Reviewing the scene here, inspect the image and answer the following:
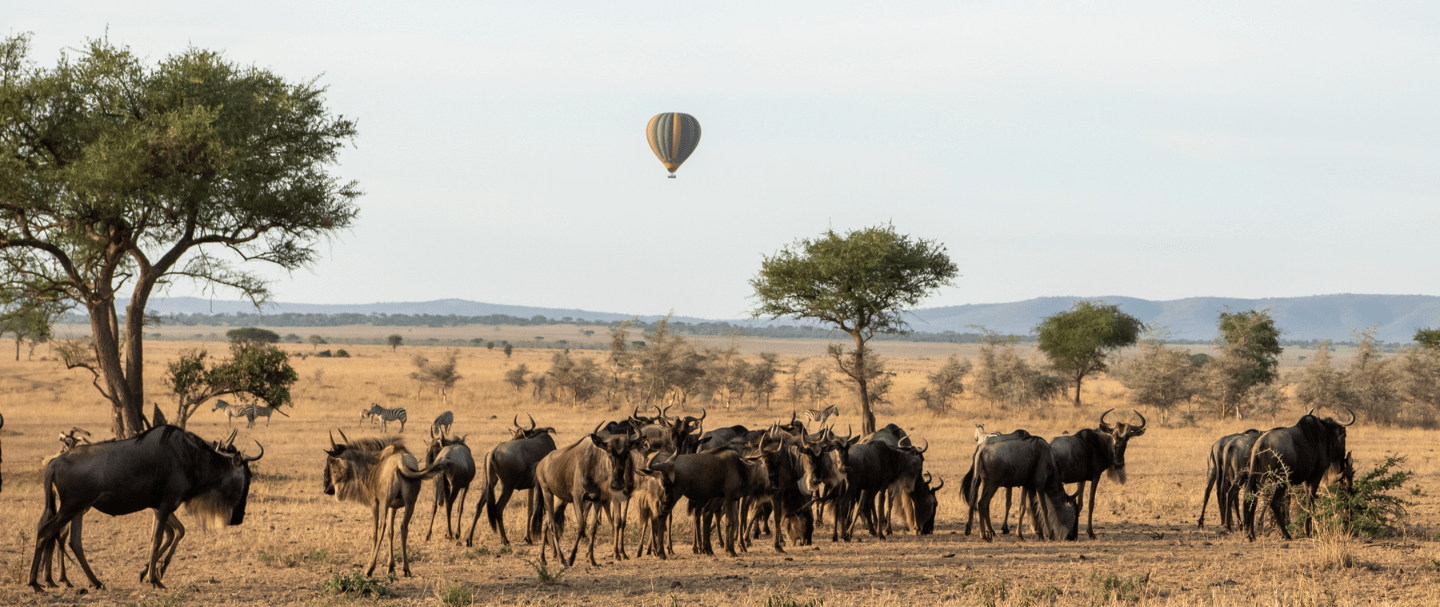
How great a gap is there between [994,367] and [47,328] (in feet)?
146

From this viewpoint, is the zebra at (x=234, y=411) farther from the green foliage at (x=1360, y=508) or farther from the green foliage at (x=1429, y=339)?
the green foliage at (x=1429, y=339)

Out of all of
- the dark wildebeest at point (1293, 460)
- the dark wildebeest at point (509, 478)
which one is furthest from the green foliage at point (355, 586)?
the dark wildebeest at point (1293, 460)

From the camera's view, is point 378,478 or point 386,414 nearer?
point 378,478

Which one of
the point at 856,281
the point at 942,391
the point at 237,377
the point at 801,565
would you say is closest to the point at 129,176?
the point at 237,377

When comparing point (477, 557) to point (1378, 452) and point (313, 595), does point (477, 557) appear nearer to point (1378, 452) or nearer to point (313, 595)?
point (313, 595)

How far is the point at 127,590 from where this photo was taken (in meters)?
10.5

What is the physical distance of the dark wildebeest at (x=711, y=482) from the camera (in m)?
12.2

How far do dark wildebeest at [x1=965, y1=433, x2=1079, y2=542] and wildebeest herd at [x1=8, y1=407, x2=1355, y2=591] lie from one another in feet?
0.06

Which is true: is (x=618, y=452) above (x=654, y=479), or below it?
above

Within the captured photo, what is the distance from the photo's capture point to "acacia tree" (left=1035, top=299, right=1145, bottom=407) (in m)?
53.7

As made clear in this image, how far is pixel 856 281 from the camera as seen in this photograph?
3581cm

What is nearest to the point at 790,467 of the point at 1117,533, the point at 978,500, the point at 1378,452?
the point at 978,500

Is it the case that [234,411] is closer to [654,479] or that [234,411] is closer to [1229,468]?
[654,479]

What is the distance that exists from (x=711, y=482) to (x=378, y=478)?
12.5 ft
